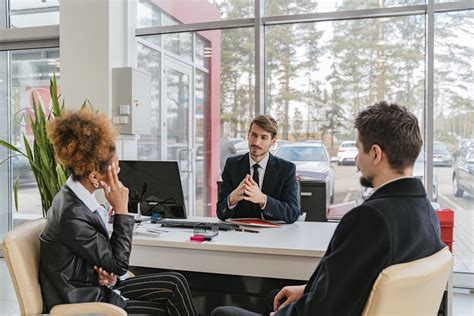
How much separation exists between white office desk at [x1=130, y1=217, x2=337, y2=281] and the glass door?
267 cm

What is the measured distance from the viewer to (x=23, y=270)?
167cm

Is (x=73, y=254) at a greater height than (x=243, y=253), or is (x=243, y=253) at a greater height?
(x=73, y=254)

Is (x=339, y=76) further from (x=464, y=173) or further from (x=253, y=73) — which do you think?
(x=464, y=173)

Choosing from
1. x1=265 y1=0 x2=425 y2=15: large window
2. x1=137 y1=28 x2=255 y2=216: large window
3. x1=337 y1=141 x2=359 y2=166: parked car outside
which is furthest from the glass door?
x1=337 y1=141 x2=359 y2=166: parked car outside

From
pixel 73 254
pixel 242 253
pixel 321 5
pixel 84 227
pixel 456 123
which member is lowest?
pixel 242 253

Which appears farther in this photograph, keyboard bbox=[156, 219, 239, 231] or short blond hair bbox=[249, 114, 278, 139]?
short blond hair bbox=[249, 114, 278, 139]

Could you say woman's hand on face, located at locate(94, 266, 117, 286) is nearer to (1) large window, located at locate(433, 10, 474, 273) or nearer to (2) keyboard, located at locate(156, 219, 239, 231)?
(2) keyboard, located at locate(156, 219, 239, 231)

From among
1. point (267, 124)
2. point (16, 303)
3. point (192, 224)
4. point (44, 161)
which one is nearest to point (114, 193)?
point (192, 224)

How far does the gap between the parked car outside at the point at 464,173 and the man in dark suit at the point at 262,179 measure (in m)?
2.16

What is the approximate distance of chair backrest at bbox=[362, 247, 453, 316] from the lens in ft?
3.82

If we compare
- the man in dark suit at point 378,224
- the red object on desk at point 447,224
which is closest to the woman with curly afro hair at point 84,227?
the man in dark suit at point 378,224

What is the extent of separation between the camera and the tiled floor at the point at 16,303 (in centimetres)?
337

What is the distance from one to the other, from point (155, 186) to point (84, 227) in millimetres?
900

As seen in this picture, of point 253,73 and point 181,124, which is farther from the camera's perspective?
point 181,124
